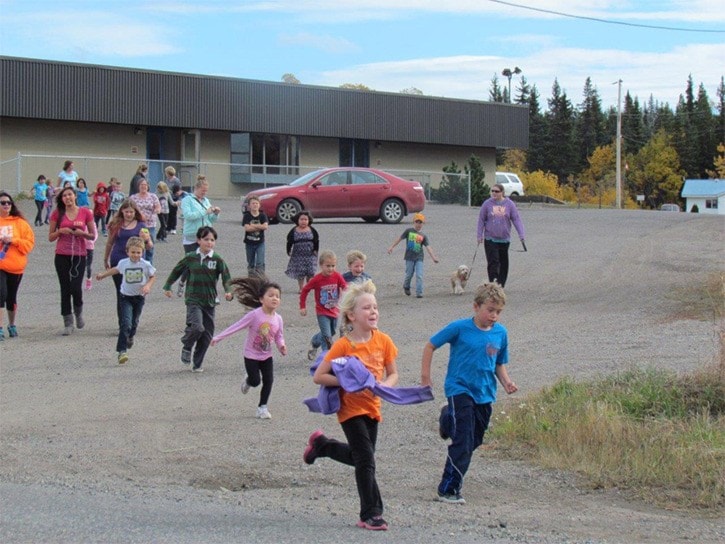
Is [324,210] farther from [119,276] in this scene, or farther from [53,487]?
[53,487]

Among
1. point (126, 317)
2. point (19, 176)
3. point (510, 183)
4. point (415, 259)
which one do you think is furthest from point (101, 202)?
point (510, 183)

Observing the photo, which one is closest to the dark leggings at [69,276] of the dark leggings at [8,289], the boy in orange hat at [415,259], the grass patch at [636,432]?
the dark leggings at [8,289]

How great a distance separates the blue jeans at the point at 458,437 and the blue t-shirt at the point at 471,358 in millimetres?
71

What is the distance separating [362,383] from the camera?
636 cm

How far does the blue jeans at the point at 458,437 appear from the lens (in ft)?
23.3

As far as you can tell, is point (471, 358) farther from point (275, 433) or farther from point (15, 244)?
point (15, 244)

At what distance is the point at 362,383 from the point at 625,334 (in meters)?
8.61

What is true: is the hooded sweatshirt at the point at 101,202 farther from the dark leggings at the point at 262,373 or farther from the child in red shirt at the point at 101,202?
the dark leggings at the point at 262,373

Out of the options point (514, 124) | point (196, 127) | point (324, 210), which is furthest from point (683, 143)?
point (324, 210)

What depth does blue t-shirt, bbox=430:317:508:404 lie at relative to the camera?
7215 millimetres

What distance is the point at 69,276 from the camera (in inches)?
567

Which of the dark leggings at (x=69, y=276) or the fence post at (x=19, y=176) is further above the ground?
the fence post at (x=19, y=176)

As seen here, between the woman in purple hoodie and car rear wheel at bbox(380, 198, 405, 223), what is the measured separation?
13.1 meters

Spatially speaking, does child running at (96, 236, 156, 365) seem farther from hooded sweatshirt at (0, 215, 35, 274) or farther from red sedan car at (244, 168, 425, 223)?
red sedan car at (244, 168, 425, 223)
